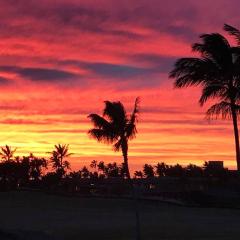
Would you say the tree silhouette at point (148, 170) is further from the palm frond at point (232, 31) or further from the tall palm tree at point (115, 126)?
the palm frond at point (232, 31)

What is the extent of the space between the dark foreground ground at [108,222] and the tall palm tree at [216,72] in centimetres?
524

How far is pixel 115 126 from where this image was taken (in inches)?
1902

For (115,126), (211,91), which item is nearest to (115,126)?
(115,126)

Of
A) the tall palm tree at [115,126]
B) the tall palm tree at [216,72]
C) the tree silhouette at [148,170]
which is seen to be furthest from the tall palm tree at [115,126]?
the tree silhouette at [148,170]

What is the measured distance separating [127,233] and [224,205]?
17009 mm

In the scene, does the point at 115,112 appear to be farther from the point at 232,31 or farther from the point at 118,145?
the point at 232,31

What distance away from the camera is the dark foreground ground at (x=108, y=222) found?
20.4 m

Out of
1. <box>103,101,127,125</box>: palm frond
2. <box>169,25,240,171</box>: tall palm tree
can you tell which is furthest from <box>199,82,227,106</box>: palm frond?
<box>103,101,127,125</box>: palm frond

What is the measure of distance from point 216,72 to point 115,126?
1774 centimetres

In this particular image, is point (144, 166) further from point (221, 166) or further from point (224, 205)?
point (224, 205)

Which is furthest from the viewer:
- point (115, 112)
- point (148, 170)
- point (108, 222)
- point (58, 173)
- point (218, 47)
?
point (148, 170)

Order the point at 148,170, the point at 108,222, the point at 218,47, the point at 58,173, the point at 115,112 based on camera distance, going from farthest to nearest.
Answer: the point at 148,170
the point at 58,173
the point at 115,112
the point at 218,47
the point at 108,222

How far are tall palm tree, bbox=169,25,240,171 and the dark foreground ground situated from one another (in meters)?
5.24

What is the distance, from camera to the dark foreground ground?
805 inches
